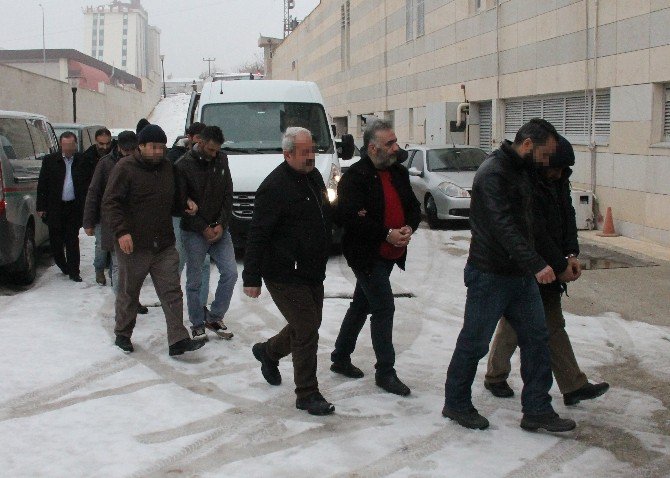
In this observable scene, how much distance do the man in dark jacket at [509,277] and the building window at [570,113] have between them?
10.8 meters

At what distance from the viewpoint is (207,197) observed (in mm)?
7203

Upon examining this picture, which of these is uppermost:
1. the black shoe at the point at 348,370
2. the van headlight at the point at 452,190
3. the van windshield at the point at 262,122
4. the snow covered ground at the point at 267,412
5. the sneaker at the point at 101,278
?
the van windshield at the point at 262,122

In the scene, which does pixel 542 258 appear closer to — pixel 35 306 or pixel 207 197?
pixel 207 197

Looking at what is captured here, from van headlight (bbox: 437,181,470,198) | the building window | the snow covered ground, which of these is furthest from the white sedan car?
the snow covered ground

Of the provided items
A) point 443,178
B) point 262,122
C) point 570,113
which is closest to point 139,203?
point 262,122

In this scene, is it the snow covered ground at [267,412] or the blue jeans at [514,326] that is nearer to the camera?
the snow covered ground at [267,412]

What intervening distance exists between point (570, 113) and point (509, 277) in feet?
40.8

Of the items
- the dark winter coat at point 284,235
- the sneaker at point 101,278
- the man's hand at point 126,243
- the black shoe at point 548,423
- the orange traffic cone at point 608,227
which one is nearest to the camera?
the black shoe at point 548,423

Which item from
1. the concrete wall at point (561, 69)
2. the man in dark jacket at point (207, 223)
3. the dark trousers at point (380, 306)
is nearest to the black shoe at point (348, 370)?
the dark trousers at point (380, 306)

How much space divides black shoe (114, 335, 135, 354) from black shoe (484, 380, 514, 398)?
2.95 meters

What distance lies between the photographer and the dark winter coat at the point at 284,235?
17.6ft

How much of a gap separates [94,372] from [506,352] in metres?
3.06

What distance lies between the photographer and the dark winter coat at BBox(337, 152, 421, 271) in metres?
5.65

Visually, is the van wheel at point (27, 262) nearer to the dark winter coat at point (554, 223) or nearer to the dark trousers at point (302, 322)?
the dark trousers at point (302, 322)
